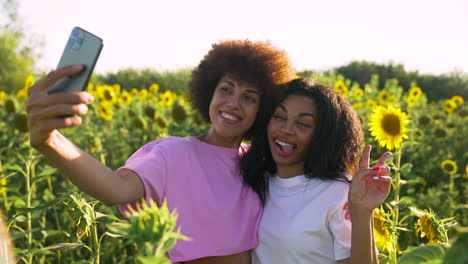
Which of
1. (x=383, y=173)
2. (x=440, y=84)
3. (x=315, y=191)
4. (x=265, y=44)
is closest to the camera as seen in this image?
(x=383, y=173)

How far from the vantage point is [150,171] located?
1.52 meters

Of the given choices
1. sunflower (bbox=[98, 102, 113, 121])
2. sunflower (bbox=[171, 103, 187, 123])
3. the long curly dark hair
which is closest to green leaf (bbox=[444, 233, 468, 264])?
the long curly dark hair

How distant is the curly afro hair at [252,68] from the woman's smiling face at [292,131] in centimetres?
7

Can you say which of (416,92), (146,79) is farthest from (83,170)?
(146,79)

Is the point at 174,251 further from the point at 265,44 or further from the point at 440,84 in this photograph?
the point at 440,84

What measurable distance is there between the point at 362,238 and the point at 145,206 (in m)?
0.98

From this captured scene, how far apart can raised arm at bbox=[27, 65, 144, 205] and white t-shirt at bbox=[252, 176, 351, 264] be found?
57 centimetres

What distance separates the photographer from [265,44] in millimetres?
2025

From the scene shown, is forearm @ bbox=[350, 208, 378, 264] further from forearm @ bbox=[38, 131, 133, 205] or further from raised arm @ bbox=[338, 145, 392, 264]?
forearm @ bbox=[38, 131, 133, 205]

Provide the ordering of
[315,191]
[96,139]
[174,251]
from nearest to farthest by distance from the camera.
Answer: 1. [174,251]
2. [315,191]
3. [96,139]

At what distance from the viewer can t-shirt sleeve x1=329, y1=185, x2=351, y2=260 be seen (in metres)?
1.53

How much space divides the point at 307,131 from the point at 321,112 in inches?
3.4

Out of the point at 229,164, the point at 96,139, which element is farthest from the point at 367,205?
the point at 96,139

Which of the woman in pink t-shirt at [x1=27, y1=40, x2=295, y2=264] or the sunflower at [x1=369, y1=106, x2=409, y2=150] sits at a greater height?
the sunflower at [x1=369, y1=106, x2=409, y2=150]
